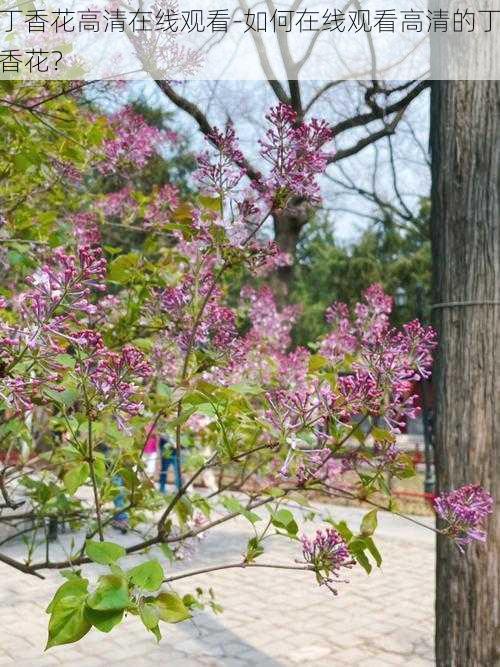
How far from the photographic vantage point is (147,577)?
5.09 ft

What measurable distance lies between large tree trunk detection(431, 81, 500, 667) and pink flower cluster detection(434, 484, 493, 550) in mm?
1636

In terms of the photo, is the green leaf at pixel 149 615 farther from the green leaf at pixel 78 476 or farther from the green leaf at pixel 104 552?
the green leaf at pixel 78 476

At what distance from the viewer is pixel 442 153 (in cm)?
382

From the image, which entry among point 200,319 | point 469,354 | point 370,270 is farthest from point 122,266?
point 370,270

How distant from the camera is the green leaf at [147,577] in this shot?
5.05 feet

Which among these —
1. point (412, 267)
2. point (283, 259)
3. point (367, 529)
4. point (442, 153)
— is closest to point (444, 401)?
point (442, 153)

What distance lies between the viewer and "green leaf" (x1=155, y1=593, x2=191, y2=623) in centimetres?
164

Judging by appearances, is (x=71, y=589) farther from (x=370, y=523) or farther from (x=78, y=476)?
(x=370, y=523)

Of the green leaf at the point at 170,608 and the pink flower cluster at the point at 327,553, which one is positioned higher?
the pink flower cluster at the point at 327,553

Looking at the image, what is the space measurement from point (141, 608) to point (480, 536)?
947 millimetres

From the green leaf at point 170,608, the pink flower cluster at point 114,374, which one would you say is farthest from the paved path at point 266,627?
the pink flower cluster at point 114,374

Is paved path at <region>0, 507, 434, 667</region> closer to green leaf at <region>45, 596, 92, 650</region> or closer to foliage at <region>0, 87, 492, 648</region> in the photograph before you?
foliage at <region>0, 87, 492, 648</region>

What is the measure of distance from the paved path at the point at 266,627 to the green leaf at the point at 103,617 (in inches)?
122

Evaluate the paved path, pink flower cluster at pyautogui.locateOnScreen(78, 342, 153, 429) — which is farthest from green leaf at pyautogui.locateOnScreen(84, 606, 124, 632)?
the paved path
